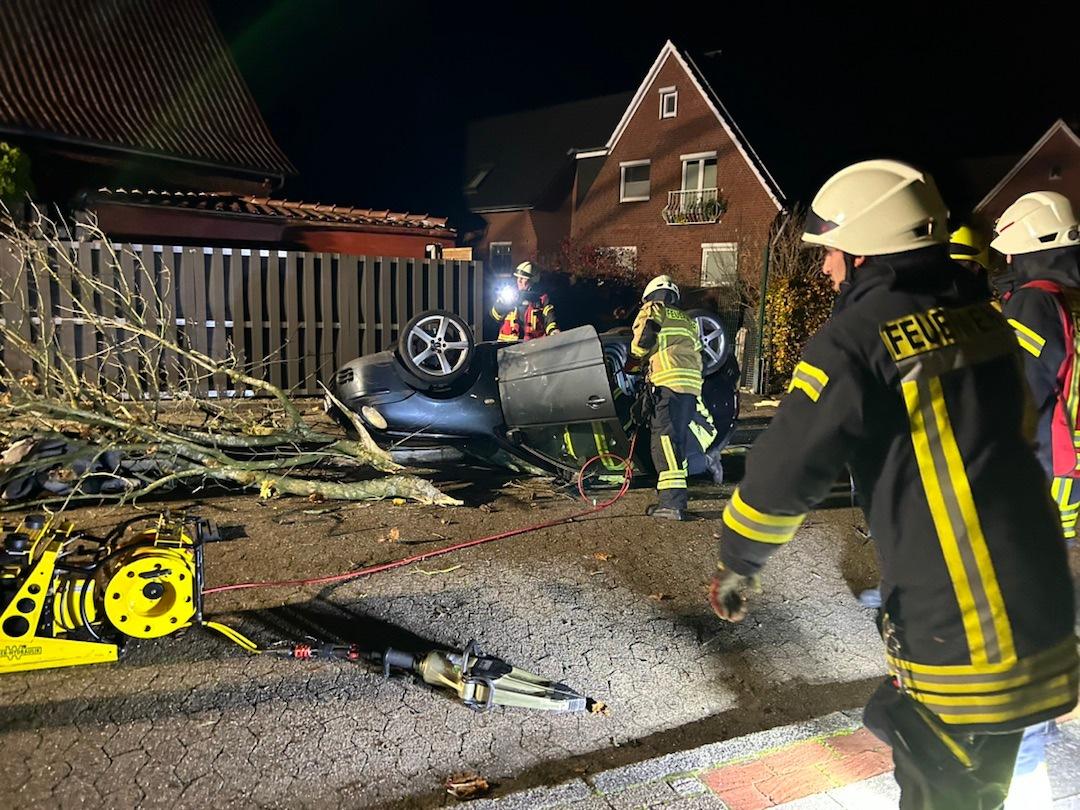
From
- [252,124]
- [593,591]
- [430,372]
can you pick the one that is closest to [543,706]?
[593,591]

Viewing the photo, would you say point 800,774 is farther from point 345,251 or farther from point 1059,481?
point 345,251

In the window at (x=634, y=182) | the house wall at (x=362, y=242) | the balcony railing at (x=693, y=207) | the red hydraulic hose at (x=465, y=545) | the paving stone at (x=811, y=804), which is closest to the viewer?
the paving stone at (x=811, y=804)

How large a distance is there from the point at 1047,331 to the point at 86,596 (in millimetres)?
4061

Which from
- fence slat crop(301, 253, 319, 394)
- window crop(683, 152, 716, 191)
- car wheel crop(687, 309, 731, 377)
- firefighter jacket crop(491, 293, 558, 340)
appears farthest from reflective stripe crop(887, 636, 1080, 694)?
window crop(683, 152, 716, 191)

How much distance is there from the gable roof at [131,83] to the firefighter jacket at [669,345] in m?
13.5

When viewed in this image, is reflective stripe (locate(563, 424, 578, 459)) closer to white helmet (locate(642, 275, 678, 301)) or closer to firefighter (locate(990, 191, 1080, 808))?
white helmet (locate(642, 275, 678, 301))

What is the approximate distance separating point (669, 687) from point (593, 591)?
3.20 ft

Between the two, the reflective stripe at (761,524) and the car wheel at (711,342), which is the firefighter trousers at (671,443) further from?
the reflective stripe at (761,524)

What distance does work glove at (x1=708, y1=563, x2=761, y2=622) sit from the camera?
2.00m

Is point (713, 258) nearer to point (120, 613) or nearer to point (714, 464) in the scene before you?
point (714, 464)

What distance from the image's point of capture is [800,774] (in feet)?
9.07

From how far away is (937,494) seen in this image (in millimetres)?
1710

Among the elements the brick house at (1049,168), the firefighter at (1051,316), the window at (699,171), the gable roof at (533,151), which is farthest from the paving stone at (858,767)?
the gable roof at (533,151)

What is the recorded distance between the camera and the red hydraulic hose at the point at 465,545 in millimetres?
4245
